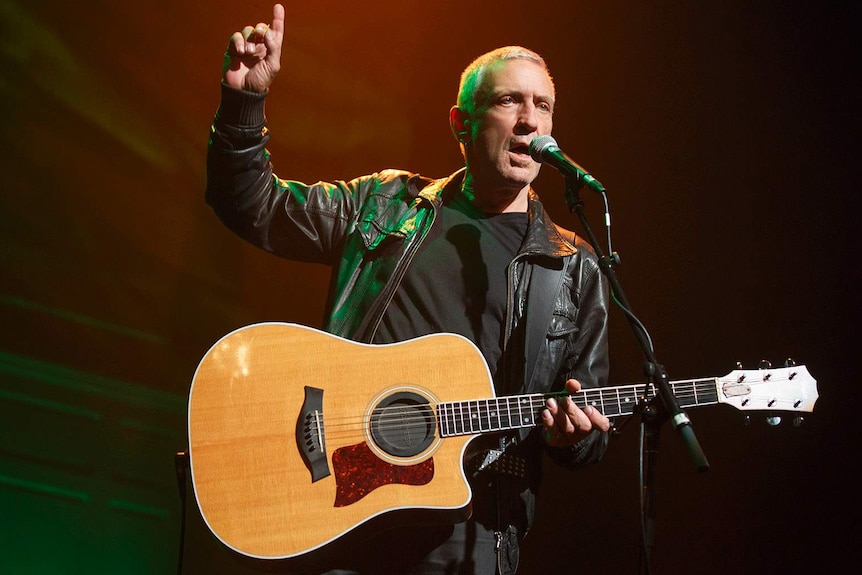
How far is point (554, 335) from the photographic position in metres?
2.80

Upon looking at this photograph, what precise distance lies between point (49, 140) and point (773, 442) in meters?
4.08

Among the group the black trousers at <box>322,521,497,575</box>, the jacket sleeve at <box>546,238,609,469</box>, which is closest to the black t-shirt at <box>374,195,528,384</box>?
the jacket sleeve at <box>546,238,609,469</box>

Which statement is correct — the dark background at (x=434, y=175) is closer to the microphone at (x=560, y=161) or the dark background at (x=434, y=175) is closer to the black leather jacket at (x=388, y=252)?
the black leather jacket at (x=388, y=252)

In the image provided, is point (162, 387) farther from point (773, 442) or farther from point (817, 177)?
point (817, 177)

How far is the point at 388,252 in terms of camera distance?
286 centimetres

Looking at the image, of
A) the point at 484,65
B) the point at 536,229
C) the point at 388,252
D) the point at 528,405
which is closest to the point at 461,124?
the point at 484,65

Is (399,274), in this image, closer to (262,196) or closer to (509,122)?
(262,196)

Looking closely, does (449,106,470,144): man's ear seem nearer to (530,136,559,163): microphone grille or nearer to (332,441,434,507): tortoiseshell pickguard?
(530,136,559,163): microphone grille

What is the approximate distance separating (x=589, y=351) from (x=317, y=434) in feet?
3.73

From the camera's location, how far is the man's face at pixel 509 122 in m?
3.01

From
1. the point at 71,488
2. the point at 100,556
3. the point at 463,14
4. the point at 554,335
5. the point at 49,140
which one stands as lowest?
the point at 100,556

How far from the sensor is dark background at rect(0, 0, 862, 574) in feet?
11.9

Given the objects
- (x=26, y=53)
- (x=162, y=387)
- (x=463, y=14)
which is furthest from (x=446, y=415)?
(x=26, y=53)

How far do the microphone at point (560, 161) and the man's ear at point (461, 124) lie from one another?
0.70 meters
